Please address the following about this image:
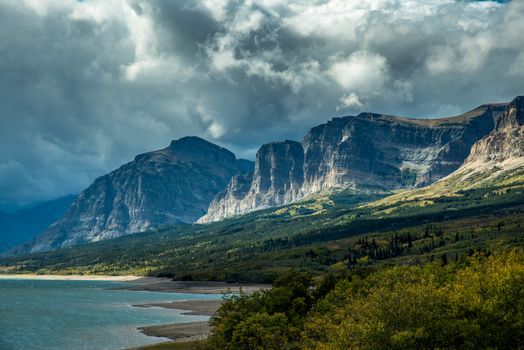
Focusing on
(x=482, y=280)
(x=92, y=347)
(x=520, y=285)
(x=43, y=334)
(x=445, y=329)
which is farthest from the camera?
(x=43, y=334)

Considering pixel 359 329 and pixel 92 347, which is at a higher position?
pixel 359 329

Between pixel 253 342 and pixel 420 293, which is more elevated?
pixel 420 293

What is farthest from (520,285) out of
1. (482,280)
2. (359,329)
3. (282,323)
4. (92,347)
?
(92,347)

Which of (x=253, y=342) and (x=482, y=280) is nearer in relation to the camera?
(x=482, y=280)

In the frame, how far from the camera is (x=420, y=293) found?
7738cm

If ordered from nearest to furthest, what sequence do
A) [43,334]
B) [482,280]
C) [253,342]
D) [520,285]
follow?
1. [520,285]
2. [482,280]
3. [253,342]
4. [43,334]

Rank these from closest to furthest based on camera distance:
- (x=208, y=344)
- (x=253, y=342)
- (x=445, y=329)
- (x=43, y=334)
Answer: (x=445, y=329)
(x=253, y=342)
(x=208, y=344)
(x=43, y=334)

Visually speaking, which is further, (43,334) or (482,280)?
(43,334)

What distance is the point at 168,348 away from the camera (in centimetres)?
13238

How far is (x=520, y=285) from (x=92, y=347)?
102417 mm

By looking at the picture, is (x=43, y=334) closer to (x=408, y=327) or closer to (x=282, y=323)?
Answer: (x=282, y=323)

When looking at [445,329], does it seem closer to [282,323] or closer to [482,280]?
[482,280]

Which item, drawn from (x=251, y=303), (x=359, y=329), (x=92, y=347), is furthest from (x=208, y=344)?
(x=359, y=329)

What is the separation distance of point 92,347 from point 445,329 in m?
97.6
